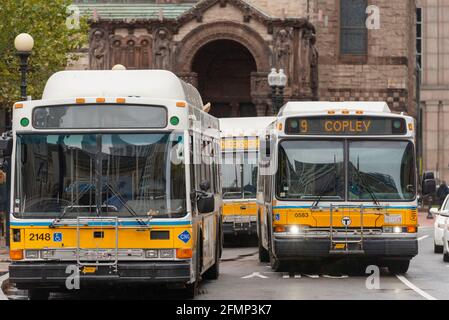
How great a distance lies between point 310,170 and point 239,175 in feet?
37.4

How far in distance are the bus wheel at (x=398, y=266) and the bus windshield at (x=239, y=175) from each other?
33.3 feet

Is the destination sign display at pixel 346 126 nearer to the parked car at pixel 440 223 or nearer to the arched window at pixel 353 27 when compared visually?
the parked car at pixel 440 223

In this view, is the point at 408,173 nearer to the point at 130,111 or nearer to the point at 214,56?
the point at 130,111

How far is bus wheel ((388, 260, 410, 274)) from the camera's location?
940 inches

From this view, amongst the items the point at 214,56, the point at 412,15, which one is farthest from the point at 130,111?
the point at 412,15

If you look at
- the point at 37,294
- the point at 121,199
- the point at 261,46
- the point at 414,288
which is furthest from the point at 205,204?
the point at 261,46

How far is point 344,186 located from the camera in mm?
22844

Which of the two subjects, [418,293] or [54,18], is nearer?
[418,293]

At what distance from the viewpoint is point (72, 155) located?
58.1ft

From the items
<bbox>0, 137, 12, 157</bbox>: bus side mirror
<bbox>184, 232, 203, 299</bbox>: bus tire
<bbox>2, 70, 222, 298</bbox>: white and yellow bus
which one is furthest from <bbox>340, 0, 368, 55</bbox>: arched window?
<bbox>2, 70, 222, 298</bbox>: white and yellow bus

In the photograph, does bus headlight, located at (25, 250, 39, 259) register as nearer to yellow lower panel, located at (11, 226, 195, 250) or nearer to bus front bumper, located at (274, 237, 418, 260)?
yellow lower panel, located at (11, 226, 195, 250)

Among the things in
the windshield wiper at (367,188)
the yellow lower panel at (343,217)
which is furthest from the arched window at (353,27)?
the yellow lower panel at (343,217)

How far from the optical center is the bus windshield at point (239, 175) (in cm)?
3406

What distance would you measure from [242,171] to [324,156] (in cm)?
1147
